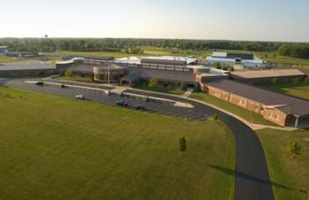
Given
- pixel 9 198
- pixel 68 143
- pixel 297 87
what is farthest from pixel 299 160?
pixel 297 87

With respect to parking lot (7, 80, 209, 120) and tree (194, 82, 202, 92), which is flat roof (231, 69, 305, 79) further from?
parking lot (7, 80, 209, 120)

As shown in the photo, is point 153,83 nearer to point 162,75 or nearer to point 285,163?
point 162,75

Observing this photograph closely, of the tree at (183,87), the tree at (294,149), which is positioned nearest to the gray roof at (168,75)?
the tree at (183,87)

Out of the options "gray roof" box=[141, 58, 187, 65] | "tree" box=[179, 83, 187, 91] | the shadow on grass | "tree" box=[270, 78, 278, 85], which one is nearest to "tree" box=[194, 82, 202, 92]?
"tree" box=[179, 83, 187, 91]

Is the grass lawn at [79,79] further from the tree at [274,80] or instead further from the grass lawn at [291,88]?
the tree at [274,80]

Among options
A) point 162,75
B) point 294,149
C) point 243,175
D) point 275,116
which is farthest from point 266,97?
point 162,75

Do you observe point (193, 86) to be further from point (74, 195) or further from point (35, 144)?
point (74, 195)
